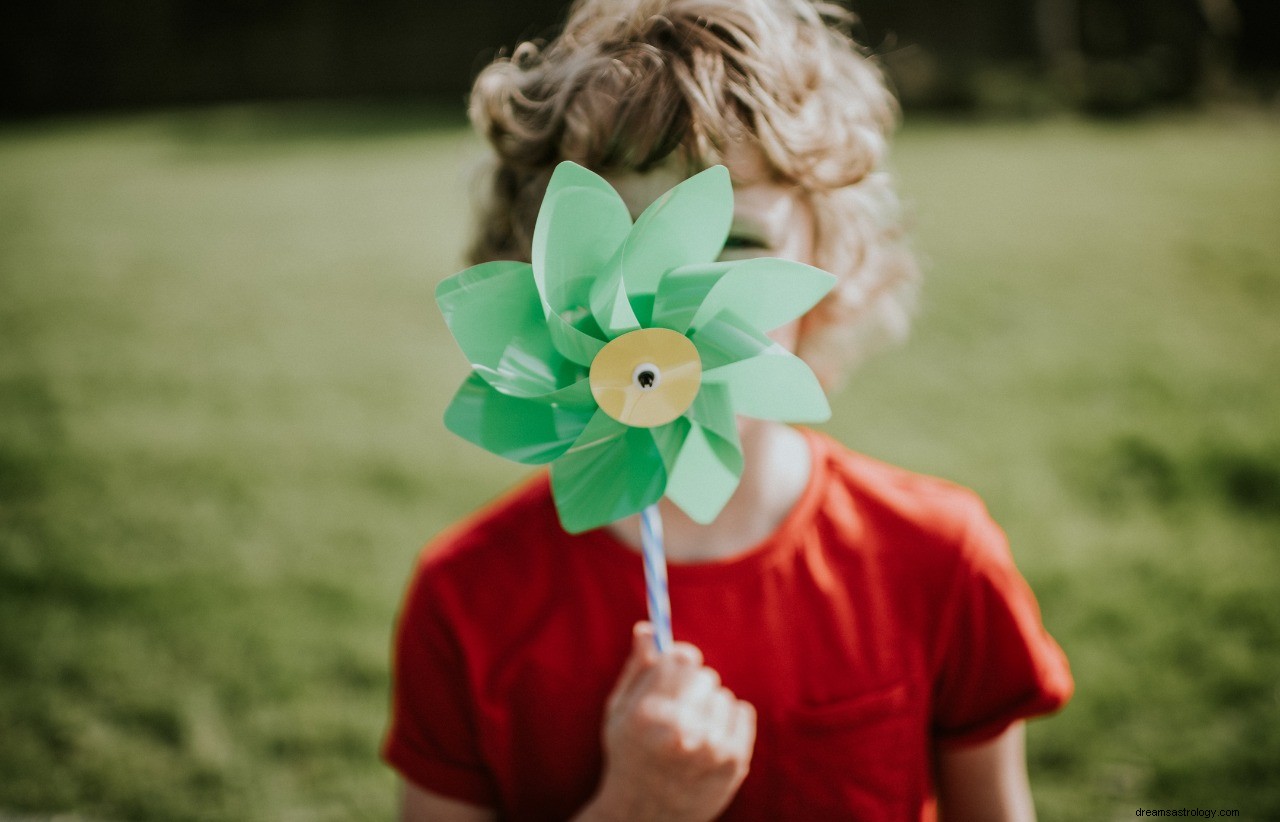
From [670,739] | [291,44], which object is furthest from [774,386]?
[291,44]

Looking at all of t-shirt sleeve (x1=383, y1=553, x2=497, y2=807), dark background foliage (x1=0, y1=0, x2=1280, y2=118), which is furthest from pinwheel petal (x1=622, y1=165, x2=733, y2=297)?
dark background foliage (x1=0, y1=0, x2=1280, y2=118)

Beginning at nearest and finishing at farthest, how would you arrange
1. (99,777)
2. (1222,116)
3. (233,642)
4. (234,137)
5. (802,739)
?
(802,739) < (99,777) < (233,642) < (1222,116) < (234,137)

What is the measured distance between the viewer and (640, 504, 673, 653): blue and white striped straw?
0.97 meters

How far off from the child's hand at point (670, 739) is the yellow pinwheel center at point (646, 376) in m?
0.27

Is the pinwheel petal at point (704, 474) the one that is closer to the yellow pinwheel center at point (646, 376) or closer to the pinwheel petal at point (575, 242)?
the yellow pinwheel center at point (646, 376)

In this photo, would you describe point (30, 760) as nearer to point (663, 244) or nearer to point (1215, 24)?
point (663, 244)

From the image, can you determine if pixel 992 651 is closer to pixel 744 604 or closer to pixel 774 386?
pixel 744 604

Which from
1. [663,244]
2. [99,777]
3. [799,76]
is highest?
[799,76]

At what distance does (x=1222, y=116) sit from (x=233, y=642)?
975 centimetres

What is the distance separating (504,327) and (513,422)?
0.10m

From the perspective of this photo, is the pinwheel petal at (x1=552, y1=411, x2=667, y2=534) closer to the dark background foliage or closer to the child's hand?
the child's hand

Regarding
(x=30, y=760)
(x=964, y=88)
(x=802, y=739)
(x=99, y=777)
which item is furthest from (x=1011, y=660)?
(x=964, y=88)

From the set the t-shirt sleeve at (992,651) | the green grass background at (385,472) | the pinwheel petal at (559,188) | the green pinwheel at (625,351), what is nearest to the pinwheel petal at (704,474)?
the green pinwheel at (625,351)

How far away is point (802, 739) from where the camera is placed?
43.9 inches
